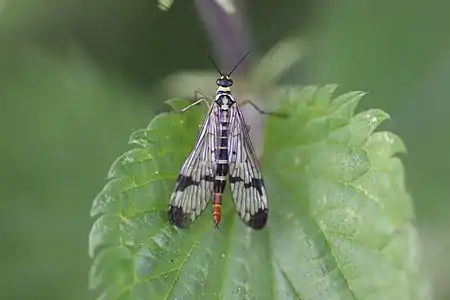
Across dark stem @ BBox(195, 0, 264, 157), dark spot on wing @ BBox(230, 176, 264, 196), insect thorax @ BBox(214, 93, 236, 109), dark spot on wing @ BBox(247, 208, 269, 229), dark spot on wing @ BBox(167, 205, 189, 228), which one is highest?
dark stem @ BBox(195, 0, 264, 157)

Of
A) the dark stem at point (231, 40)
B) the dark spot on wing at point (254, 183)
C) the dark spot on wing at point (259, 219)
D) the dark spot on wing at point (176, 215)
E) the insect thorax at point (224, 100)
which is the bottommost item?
the dark spot on wing at point (176, 215)

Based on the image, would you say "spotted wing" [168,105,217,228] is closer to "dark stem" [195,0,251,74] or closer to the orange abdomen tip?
the orange abdomen tip

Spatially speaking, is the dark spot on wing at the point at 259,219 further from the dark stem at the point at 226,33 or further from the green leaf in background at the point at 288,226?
the dark stem at the point at 226,33

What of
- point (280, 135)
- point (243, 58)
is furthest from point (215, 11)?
point (280, 135)

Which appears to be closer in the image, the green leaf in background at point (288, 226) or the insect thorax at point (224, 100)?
the green leaf in background at point (288, 226)

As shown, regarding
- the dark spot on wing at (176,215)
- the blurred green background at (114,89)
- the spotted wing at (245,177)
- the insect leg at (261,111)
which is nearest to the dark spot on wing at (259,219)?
the spotted wing at (245,177)

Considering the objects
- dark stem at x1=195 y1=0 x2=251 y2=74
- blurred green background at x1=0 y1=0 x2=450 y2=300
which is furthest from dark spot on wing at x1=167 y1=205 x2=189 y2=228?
blurred green background at x1=0 y1=0 x2=450 y2=300

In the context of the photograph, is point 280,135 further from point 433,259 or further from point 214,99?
point 433,259

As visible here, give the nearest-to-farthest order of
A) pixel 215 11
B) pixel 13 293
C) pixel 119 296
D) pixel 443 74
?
pixel 119 296, pixel 215 11, pixel 13 293, pixel 443 74
